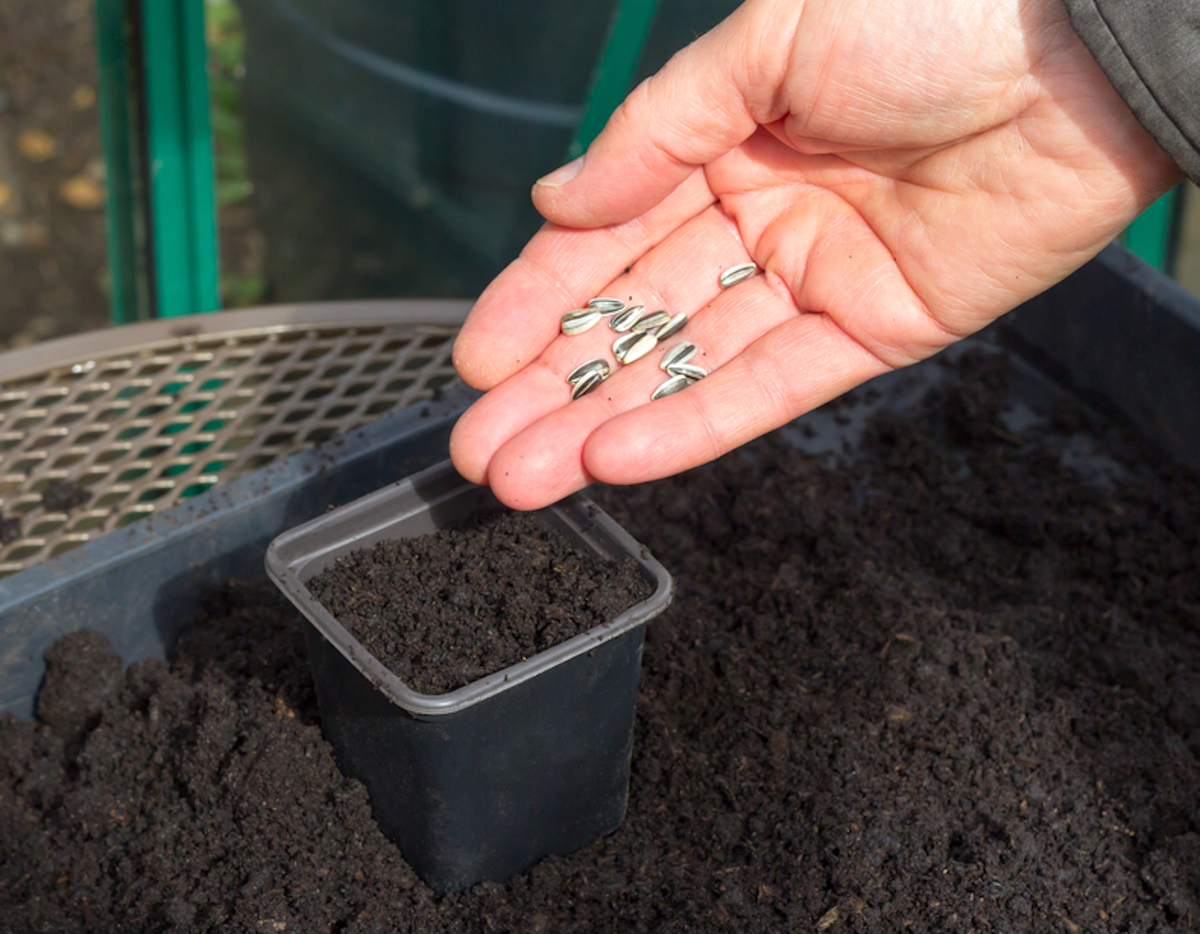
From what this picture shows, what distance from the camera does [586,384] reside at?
1323mm

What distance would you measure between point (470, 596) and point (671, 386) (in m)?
0.37

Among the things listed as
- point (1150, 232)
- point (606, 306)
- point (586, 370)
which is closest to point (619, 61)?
point (606, 306)

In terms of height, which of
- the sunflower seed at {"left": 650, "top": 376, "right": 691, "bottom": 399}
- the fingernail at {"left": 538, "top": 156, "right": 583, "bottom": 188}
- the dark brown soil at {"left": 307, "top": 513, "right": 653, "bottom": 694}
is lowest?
the dark brown soil at {"left": 307, "top": 513, "right": 653, "bottom": 694}

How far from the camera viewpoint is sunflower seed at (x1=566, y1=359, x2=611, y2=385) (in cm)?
132

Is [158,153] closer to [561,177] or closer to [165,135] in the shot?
[165,135]

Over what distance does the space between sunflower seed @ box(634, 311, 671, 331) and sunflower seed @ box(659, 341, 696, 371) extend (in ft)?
0.14

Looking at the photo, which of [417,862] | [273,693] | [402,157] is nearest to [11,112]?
[402,157]

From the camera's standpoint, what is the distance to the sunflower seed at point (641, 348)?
1355 millimetres

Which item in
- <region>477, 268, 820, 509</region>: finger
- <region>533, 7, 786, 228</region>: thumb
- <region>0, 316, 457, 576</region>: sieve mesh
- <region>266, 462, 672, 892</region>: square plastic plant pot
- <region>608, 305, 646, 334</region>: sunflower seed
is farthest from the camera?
<region>0, 316, 457, 576</region>: sieve mesh

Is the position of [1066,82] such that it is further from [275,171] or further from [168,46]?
[275,171]

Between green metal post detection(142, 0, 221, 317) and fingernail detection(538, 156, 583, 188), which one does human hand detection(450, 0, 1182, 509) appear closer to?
fingernail detection(538, 156, 583, 188)

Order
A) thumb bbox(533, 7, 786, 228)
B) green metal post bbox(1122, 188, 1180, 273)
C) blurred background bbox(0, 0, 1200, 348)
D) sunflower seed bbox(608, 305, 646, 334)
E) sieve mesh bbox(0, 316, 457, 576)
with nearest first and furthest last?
1. thumb bbox(533, 7, 786, 228)
2. sunflower seed bbox(608, 305, 646, 334)
3. sieve mesh bbox(0, 316, 457, 576)
4. blurred background bbox(0, 0, 1200, 348)
5. green metal post bbox(1122, 188, 1180, 273)

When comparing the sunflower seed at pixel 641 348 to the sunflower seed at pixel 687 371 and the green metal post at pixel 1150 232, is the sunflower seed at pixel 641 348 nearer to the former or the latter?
the sunflower seed at pixel 687 371

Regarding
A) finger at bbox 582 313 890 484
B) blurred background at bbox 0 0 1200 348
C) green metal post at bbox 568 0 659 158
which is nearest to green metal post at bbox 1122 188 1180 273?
blurred background at bbox 0 0 1200 348
